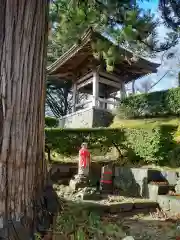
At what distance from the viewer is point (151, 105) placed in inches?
595

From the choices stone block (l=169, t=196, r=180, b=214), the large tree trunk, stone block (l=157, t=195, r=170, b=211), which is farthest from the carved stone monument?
the large tree trunk

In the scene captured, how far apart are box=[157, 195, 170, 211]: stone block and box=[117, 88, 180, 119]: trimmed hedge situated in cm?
760

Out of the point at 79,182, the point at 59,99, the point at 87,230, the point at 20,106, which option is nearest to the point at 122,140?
the point at 79,182

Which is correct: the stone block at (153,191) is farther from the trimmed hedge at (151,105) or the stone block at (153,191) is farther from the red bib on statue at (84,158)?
the trimmed hedge at (151,105)

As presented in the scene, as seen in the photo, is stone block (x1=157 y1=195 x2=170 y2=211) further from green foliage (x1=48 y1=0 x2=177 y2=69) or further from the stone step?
green foliage (x1=48 y1=0 x2=177 y2=69)

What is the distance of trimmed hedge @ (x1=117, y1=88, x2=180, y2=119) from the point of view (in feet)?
47.3

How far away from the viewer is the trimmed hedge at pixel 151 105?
1443cm

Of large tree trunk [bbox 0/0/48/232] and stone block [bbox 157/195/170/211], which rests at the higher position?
large tree trunk [bbox 0/0/48/232]

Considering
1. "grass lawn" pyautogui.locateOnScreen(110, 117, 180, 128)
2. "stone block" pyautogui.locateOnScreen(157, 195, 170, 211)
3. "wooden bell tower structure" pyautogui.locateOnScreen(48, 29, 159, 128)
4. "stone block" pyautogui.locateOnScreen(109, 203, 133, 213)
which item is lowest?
"stone block" pyautogui.locateOnScreen(109, 203, 133, 213)

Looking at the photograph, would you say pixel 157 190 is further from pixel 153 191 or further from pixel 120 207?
pixel 120 207

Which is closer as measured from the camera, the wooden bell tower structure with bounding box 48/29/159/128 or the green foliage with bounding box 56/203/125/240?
the green foliage with bounding box 56/203/125/240

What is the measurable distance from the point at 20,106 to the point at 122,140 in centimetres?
846

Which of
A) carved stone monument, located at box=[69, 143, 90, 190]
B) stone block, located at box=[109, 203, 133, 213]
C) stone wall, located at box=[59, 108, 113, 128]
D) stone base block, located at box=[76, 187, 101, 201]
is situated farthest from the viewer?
stone wall, located at box=[59, 108, 113, 128]

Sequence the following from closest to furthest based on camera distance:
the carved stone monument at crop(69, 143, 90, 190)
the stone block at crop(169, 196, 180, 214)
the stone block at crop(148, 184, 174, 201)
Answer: the stone block at crop(169, 196, 180, 214) < the stone block at crop(148, 184, 174, 201) < the carved stone monument at crop(69, 143, 90, 190)
